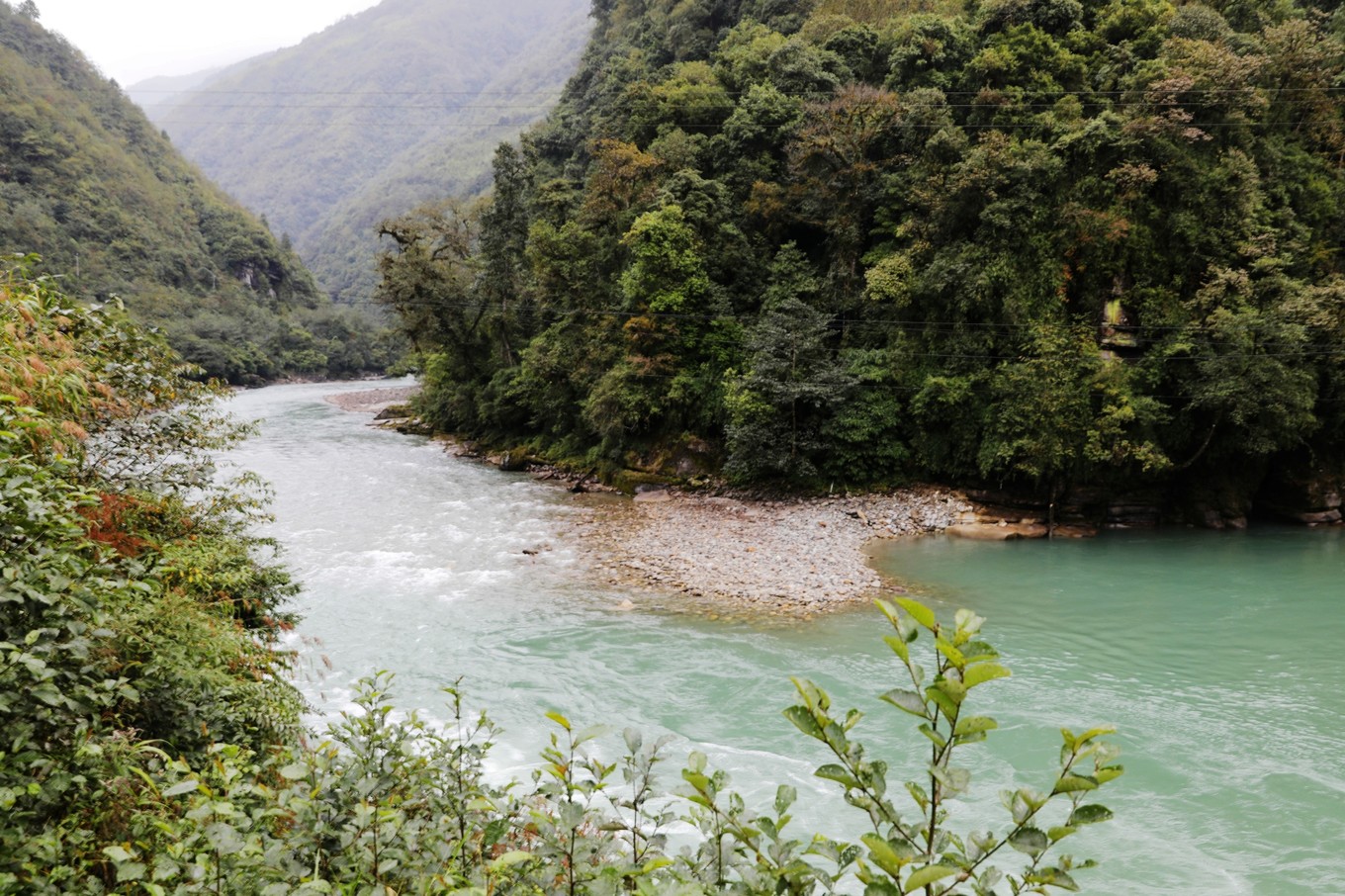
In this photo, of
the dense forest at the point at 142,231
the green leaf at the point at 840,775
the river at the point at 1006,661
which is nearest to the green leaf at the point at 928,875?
the green leaf at the point at 840,775

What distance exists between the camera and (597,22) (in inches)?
1834

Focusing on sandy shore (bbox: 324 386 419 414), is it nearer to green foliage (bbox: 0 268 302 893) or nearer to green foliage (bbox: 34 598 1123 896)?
green foliage (bbox: 0 268 302 893)

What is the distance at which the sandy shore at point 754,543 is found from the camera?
39.9 feet

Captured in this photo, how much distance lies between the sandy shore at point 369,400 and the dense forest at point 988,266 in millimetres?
21644

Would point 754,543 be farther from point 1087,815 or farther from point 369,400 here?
point 369,400

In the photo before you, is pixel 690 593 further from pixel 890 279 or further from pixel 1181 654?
pixel 890 279

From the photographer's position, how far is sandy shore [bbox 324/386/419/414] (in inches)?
1639

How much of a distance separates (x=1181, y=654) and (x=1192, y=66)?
47.5 ft

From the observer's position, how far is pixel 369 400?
45500 mm

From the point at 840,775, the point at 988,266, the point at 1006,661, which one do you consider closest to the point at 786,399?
the point at 988,266

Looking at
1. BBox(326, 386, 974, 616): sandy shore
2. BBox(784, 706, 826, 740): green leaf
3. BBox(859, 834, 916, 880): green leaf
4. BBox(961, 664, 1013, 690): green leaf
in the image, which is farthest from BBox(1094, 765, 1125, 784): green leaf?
BBox(326, 386, 974, 616): sandy shore

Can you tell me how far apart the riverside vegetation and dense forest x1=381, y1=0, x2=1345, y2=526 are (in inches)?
584

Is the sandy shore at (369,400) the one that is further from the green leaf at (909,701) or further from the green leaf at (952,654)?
the green leaf at (952,654)

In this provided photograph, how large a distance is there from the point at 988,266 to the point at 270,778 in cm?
1779
